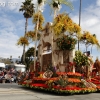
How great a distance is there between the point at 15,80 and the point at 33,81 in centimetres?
987

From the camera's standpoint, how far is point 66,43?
16516 mm

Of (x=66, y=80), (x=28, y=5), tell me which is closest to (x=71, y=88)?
(x=66, y=80)

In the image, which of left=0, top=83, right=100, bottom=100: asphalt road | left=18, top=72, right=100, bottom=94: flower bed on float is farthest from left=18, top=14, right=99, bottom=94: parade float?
left=0, top=83, right=100, bottom=100: asphalt road

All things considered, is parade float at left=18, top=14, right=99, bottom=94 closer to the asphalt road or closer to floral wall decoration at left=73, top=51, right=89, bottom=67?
floral wall decoration at left=73, top=51, right=89, bottom=67

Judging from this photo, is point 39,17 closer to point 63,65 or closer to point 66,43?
point 66,43

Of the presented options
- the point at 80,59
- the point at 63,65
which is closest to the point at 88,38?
the point at 80,59

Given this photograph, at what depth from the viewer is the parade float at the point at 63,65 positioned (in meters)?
14.6

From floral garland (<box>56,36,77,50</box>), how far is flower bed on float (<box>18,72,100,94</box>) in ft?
7.78

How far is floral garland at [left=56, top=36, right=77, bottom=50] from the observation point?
54.5ft

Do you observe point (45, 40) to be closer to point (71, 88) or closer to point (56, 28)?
point (56, 28)

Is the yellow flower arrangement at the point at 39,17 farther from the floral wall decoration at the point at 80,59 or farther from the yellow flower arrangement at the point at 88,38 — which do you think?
the floral wall decoration at the point at 80,59

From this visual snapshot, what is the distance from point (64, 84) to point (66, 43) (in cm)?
386

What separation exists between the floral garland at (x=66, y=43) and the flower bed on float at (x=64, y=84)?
2.37 meters

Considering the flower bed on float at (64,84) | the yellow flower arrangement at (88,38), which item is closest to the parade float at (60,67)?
the flower bed on float at (64,84)
